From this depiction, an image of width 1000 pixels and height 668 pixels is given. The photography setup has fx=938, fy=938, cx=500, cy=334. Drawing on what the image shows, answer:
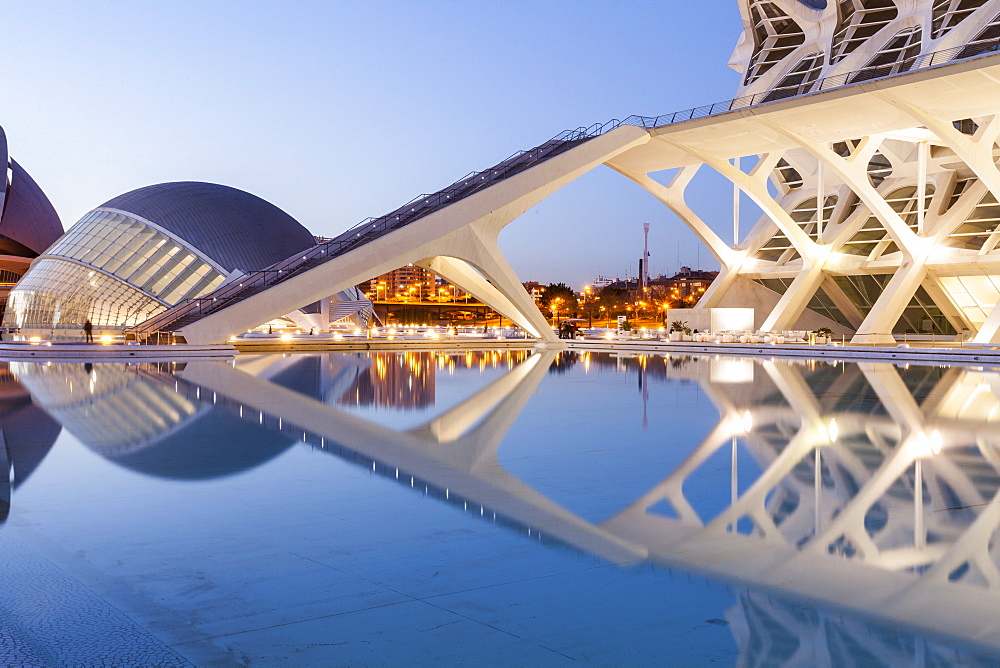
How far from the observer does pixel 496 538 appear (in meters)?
5.30

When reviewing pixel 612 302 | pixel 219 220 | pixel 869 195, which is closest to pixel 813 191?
pixel 869 195

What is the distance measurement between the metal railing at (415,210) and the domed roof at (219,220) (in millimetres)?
8028

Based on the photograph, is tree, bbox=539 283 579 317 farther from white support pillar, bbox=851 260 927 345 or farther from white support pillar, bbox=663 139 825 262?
white support pillar, bbox=851 260 927 345

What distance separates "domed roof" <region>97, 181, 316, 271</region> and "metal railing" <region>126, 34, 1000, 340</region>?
316 inches

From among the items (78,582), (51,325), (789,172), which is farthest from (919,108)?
(51,325)

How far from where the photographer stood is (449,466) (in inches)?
305

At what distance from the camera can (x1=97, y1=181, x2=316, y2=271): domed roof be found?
121 ft

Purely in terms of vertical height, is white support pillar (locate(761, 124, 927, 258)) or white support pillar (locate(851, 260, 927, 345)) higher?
white support pillar (locate(761, 124, 927, 258))

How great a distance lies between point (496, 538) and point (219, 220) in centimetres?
3610

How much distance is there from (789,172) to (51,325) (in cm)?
3114

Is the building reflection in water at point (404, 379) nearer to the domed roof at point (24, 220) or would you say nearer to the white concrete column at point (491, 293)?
the white concrete column at point (491, 293)

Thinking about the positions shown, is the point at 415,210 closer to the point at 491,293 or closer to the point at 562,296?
the point at 491,293

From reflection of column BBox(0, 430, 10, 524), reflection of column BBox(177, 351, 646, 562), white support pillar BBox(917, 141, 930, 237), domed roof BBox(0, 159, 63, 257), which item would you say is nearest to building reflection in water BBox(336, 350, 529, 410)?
reflection of column BBox(177, 351, 646, 562)

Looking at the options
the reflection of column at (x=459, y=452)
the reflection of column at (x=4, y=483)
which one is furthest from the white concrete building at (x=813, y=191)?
the reflection of column at (x=4, y=483)
